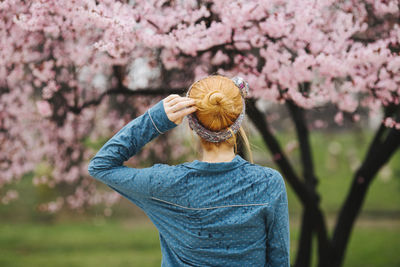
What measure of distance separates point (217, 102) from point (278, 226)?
1.53 feet

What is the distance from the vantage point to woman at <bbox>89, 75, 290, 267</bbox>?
1.27m

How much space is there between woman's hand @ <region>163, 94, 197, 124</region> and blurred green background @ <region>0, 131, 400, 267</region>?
276 cm

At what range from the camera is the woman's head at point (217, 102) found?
4.09 feet

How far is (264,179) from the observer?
1279 millimetres

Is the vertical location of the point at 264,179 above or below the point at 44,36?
below

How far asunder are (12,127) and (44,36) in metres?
1.40

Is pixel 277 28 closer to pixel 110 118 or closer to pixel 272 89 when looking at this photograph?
pixel 272 89

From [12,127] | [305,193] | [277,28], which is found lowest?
[305,193]

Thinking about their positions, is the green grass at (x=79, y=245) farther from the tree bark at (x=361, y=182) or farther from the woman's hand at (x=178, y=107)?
the woman's hand at (x=178, y=107)

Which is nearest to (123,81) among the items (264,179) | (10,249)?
(264,179)

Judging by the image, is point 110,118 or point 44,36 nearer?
point 44,36

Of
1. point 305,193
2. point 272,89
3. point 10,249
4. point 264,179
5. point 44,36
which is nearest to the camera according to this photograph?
point 264,179

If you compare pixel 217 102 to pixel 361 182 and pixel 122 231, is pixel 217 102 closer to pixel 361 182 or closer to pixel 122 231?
pixel 361 182

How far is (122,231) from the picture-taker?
905 centimetres
